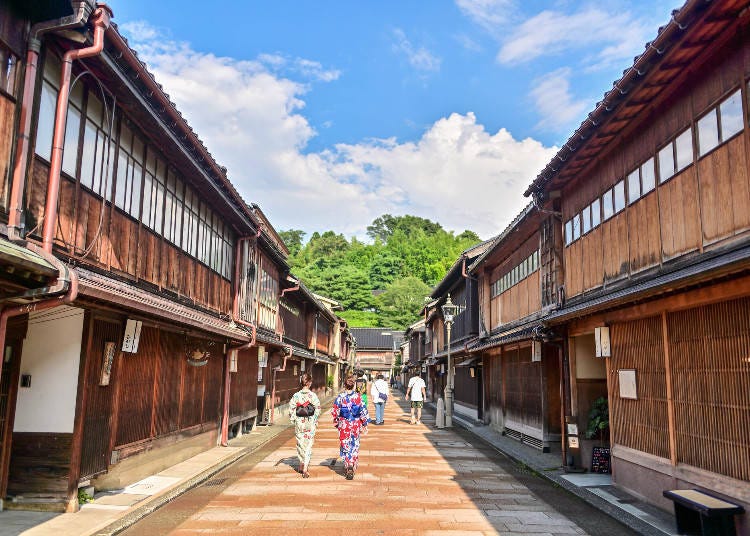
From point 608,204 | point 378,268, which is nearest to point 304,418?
point 608,204

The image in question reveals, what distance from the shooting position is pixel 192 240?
14.9m

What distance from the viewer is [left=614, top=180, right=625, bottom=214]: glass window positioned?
37.0 ft

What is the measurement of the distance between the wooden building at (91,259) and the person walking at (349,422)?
11.5 feet

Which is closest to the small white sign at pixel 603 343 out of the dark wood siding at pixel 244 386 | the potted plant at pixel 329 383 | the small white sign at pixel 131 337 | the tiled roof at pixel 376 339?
the small white sign at pixel 131 337

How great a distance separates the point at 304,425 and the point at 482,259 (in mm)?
12669

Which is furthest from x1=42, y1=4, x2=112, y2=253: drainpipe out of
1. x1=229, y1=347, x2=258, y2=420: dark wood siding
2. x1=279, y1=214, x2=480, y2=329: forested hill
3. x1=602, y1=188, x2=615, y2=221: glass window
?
x1=279, y1=214, x2=480, y2=329: forested hill

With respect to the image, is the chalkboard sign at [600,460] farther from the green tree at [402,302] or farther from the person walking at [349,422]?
the green tree at [402,302]

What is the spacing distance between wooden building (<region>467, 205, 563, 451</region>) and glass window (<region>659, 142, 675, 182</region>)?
17.4ft

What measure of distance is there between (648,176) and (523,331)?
22.1 ft

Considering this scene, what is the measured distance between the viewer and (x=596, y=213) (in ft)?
41.2

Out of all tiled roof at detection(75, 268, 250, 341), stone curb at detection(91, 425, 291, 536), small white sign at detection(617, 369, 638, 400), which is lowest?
stone curb at detection(91, 425, 291, 536)

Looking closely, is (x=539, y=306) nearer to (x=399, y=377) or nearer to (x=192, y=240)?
(x=192, y=240)

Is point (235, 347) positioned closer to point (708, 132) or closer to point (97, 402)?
point (97, 402)

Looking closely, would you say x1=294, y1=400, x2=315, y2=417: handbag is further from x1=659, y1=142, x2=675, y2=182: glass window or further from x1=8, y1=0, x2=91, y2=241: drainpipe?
x1=659, y1=142, x2=675, y2=182: glass window
